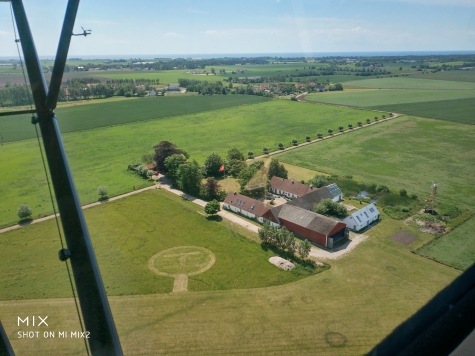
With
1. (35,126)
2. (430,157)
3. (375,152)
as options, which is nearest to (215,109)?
(375,152)

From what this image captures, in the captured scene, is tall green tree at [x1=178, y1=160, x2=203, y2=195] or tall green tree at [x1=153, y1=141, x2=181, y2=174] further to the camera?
tall green tree at [x1=153, y1=141, x2=181, y2=174]

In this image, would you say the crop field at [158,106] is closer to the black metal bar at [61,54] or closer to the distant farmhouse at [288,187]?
the distant farmhouse at [288,187]

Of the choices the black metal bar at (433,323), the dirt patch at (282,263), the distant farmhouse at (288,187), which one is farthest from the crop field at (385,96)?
the black metal bar at (433,323)

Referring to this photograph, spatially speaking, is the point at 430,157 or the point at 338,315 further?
the point at 430,157

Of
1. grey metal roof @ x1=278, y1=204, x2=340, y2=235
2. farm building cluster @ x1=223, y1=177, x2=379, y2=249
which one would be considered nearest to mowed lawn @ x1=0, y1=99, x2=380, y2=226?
farm building cluster @ x1=223, y1=177, x2=379, y2=249

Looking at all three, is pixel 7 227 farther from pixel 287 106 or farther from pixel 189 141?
pixel 287 106

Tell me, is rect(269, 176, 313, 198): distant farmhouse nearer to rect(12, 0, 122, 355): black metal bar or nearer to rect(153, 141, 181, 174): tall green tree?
rect(153, 141, 181, 174): tall green tree

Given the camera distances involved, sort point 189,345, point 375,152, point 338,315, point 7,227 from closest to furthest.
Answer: point 189,345
point 338,315
point 7,227
point 375,152
